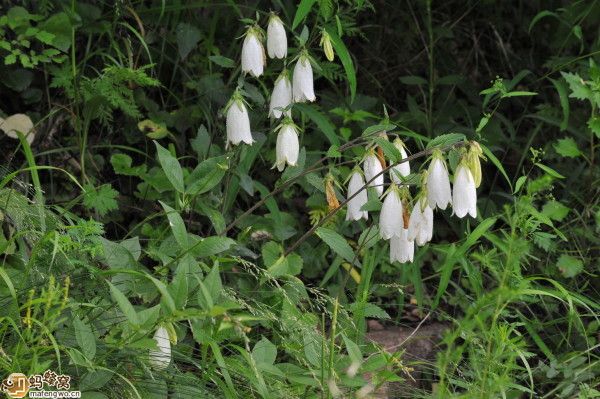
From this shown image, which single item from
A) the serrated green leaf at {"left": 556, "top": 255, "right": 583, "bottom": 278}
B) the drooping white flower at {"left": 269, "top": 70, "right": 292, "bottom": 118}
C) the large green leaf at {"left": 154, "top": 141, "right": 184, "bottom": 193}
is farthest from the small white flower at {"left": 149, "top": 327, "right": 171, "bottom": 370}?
the serrated green leaf at {"left": 556, "top": 255, "right": 583, "bottom": 278}

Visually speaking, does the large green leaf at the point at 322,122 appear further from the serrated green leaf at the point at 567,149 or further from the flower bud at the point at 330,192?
the serrated green leaf at the point at 567,149

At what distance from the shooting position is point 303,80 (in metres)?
3.12

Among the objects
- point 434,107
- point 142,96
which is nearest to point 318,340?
point 142,96

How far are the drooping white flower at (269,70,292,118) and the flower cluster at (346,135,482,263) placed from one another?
0.38m

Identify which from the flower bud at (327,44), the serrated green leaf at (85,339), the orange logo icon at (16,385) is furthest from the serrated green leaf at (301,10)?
the orange logo icon at (16,385)

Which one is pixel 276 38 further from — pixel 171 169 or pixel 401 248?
pixel 401 248

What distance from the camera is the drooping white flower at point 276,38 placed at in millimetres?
3161

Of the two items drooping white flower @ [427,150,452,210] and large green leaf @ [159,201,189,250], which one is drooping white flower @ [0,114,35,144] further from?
drooping white flower @ [427,150,452,210]

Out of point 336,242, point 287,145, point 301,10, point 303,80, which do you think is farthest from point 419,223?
point 301,10

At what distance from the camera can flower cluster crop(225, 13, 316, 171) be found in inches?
122

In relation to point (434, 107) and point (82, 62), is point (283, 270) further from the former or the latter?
point (434, 107)

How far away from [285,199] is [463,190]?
60.1 inches

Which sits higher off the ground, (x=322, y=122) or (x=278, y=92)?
(x=278, y=92)

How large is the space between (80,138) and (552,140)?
2174 millimetres
